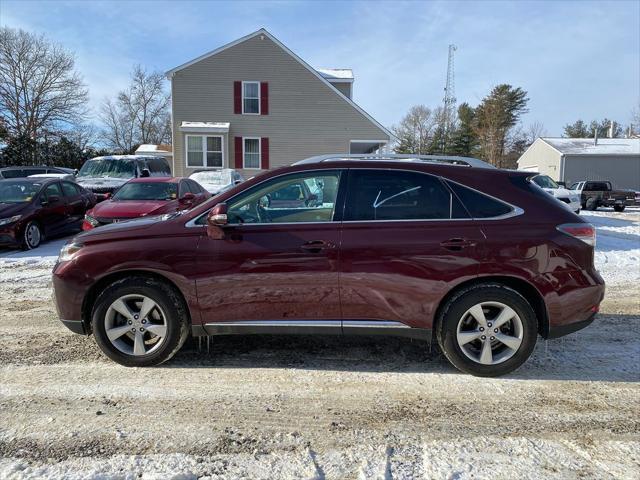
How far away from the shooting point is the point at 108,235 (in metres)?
3.90

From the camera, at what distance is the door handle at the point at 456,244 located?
3688mm

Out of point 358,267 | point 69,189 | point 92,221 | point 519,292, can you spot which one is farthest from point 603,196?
point 358,267

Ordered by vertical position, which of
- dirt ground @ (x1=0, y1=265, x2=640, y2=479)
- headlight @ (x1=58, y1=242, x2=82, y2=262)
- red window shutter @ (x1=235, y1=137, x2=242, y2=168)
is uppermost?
red window shutter @ (x1=235, y1=137, x2=242, y2=168)

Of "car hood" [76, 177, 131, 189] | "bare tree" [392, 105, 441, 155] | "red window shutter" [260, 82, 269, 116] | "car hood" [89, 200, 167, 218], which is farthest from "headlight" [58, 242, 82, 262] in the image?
"bare tree" [392, 105, 441, 155]

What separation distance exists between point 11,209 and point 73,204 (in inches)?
Result: 70.9

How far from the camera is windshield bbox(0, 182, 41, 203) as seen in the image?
981 centimetres

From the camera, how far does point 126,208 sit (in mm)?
8680

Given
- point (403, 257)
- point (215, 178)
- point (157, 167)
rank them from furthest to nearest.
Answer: point (157, 167), point (215, 178), point (403, 257)

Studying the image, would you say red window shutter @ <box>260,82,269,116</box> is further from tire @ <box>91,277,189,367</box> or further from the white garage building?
the white garage building

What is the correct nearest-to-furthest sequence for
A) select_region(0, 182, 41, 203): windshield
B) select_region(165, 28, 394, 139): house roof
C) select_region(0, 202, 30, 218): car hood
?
1. select_region(0, 202, 30, 218): car hood
2. select_region(0, 182, 41, 203): windshield
3. select_region(165, 28, 394, 139): house roof

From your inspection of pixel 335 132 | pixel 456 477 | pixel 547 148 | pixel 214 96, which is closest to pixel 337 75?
pixel 335 132

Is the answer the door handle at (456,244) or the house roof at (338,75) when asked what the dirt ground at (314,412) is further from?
the house roof at (338,75)

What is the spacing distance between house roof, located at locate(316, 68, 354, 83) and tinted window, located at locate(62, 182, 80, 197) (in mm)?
18081

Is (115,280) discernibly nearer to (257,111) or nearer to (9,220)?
(9,220)
